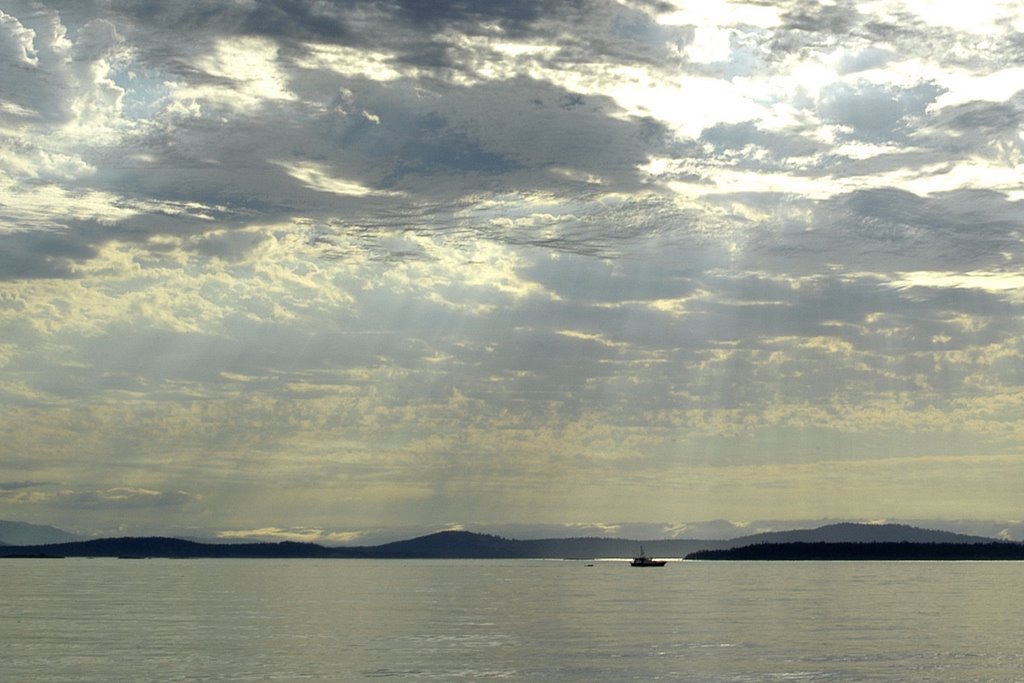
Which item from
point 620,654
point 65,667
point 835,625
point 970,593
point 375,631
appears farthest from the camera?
point 970,593

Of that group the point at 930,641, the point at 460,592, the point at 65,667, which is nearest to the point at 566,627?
the point at 930,641

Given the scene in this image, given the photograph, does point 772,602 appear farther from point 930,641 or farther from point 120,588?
point 120,588

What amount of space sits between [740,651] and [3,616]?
242 ft

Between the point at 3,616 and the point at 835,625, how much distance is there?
77.4 meters

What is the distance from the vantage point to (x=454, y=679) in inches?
2574

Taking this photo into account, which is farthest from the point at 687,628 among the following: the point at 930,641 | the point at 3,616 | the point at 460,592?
the point at 460,592

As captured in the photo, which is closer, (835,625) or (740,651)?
(740,651)

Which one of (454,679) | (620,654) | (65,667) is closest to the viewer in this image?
(454,679)

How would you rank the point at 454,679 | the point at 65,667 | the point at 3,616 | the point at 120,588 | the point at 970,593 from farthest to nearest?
the point at 120,588 → the point at 970,593 → the point at 3,616 → the point at 65,667 → the point at 454,679

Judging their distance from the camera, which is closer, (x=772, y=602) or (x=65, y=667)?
(x=65, y=667)

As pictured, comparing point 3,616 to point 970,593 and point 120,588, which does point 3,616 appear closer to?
point 120,588

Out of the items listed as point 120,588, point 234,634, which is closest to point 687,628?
point 234,634

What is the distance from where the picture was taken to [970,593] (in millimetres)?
172500

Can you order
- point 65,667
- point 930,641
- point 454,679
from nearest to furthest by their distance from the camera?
point 454,679 < point 65,667 < point 930,641
